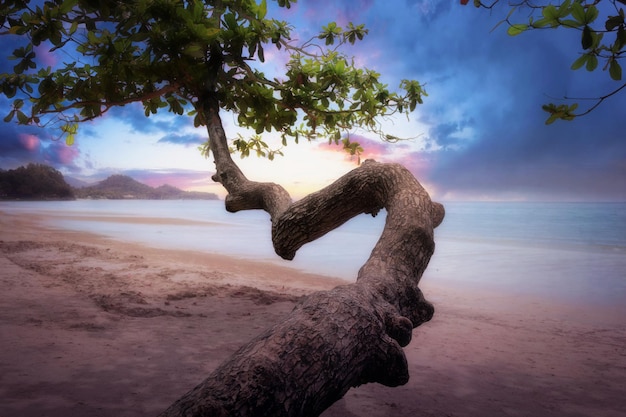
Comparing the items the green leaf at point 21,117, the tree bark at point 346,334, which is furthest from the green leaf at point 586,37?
the green leaf at point 21,117

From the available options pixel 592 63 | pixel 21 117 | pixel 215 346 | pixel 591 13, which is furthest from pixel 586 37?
pixel 21 117

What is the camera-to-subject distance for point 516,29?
1333 mm

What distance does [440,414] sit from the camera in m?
2.64

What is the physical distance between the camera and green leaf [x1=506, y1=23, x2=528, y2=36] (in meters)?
1.30

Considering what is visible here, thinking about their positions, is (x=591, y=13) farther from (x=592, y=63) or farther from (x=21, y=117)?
(x=21, y=117)

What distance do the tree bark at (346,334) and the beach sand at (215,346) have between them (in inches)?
55.3

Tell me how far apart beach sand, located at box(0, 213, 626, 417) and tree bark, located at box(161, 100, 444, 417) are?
1.40 m

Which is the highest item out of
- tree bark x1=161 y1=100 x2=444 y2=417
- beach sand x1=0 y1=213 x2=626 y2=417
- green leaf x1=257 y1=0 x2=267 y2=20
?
green leaf x1=257 y1=0 x2=267 y2=20

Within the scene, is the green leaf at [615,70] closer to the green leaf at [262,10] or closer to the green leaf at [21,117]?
the green leaf at [262,10]

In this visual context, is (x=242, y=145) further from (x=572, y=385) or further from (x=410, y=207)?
(x=572, y=385)

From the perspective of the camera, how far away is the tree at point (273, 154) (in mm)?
1059

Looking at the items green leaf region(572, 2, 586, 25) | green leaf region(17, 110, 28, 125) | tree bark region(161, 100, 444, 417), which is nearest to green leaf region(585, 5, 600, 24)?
green leaf region(572, 2, 586, 25)

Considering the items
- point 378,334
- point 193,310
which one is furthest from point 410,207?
point 193,310

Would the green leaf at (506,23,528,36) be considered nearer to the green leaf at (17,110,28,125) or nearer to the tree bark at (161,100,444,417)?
the tree bark at (161,100,444,417)
